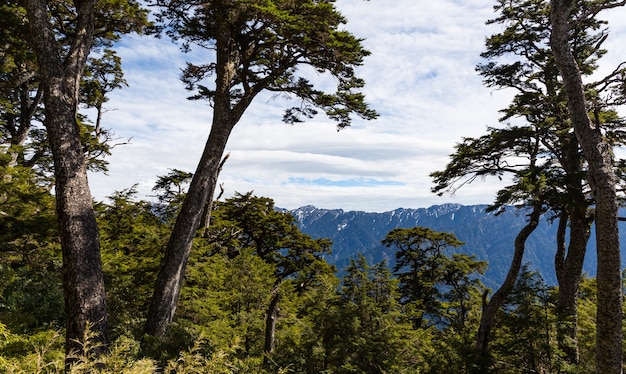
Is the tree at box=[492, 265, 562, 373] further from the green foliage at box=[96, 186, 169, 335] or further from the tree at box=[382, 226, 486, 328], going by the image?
the tree at box=[382, 226, 486, 328]

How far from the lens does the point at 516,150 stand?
10.5 meters

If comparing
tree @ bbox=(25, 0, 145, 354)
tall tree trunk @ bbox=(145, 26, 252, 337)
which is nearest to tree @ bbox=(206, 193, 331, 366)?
tall tree trunk @ bbox=(145, 26, 252, 337)

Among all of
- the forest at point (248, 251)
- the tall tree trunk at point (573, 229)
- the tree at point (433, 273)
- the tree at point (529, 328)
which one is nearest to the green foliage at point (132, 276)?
the forest at point (248, 251)

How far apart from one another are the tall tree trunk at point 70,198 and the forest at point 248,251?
0.07 ft

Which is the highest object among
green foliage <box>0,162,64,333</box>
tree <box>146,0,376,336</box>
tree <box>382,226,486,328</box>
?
tree <box>146,0,376,336</box>

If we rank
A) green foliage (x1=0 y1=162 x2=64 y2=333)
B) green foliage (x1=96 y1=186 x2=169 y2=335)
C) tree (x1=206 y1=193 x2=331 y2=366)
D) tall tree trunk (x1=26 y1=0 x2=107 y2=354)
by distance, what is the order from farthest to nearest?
tree (x1=206 y1=193 x2=331 y2=366), green foliage (x1=96 y1=186 x2=169 y2=335), green foliage (x1=0 y1=162 x2=64 y2=333), tall tree trunk (x1=26 y1=0 x2=107 y2=354)

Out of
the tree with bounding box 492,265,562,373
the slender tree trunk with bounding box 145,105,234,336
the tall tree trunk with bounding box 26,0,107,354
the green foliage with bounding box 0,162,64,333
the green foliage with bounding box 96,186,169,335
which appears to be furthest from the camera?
the green foliage with bounding box 96,186,169,335

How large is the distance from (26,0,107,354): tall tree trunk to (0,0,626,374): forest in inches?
0.9

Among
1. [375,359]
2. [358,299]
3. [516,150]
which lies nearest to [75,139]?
[358,299]

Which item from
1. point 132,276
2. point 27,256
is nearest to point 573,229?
point 132,276

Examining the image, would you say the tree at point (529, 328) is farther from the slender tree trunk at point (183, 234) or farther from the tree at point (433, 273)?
the tree at point (433, 273)

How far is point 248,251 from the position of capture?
11.7 metres

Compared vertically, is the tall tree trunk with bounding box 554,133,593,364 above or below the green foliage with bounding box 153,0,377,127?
below

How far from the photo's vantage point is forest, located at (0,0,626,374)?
559 cm
